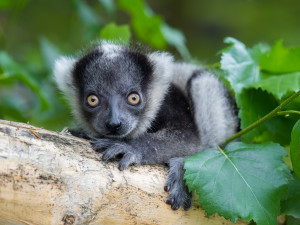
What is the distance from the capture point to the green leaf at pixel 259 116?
3.66 metres

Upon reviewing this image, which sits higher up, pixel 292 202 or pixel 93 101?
pixel 93 101

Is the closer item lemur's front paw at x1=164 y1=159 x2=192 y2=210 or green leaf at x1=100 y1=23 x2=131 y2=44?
lemur's front paw at x1=164 y1=159 x2=192 y2=210

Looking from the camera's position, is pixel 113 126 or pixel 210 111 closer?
pixel 113 126

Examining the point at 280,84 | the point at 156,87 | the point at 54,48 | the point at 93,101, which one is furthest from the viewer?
the point at 54,48

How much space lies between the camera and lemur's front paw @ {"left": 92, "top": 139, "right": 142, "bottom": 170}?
10.6 ft

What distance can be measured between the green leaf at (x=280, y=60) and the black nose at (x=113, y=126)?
5.22 feet

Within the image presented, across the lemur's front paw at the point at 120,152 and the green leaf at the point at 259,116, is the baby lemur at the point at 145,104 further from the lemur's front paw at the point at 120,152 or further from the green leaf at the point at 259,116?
the green leaf at the point at 259,116

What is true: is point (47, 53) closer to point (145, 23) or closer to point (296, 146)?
point (145, 23)

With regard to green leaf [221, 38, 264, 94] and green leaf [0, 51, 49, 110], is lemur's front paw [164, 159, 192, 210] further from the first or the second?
green leaf [0, 51, 49, 110]

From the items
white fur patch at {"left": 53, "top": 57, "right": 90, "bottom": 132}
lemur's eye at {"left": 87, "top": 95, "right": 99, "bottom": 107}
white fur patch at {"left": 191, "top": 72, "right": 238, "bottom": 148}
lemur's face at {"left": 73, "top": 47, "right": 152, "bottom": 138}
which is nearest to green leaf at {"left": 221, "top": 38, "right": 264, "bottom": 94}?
white fur patch at {"left": 191, "top": 72, "right": 238, "bottom": 148}

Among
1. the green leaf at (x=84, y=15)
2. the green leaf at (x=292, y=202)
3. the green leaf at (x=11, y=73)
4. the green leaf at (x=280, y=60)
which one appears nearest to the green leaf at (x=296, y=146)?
the green leaf at (x=292, y=202)

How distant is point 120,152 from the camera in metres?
3.43

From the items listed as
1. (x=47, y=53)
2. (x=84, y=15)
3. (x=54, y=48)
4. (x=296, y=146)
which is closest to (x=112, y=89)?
(x=296, y=146)

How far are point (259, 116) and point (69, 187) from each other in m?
1.93
